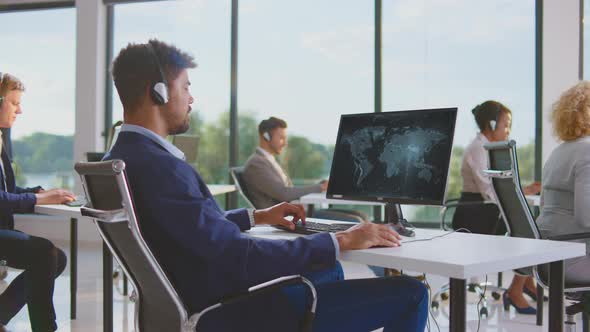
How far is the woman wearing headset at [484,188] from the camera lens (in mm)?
4117

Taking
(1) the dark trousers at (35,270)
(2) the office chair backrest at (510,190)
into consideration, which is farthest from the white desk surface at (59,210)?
(2) the office chair backrest at (510,190)

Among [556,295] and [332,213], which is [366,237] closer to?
[556,295]

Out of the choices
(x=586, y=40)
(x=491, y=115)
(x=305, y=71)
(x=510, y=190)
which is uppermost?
(x=586, y=40)

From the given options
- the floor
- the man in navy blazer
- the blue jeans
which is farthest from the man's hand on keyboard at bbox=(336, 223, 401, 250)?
the floor

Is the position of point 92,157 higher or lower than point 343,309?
higher

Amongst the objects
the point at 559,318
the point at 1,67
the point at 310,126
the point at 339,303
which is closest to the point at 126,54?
the point at 339,303

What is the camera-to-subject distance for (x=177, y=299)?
1545 mm

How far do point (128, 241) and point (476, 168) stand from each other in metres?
3.26

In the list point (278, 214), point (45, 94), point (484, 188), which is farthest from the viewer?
point (45, 94)

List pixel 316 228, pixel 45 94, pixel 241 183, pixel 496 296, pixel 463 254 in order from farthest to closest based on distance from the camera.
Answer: pixel 45 94
pixel 241 183
pixel 496 296
pixel 316 228
pixel 463 254

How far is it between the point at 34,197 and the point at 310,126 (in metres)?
3.41

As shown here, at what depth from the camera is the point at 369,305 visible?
5.73 ft

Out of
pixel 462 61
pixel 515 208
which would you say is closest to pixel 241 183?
pixel 515 208

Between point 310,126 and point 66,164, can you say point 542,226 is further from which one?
point 66,164
